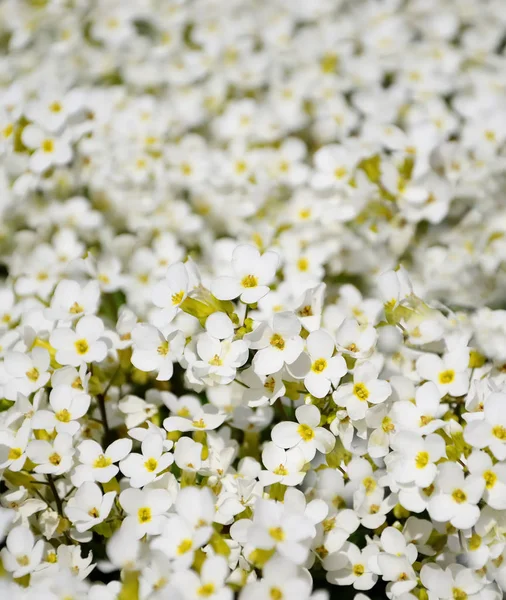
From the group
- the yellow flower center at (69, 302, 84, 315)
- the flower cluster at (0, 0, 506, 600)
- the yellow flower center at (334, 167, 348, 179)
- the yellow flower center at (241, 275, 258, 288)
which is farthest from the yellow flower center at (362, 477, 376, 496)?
the yellow flower center at (334, 167, 348, 179)

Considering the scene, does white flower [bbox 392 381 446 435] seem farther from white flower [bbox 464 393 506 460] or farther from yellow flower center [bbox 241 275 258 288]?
yellow flower center [bbox 241 275 258 288]

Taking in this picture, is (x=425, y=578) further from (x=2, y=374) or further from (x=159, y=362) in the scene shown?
(x=2, y=374)

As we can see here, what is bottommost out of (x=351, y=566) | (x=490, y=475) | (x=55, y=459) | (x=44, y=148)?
(x=351, y=566)

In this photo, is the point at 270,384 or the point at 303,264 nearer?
the point at 270,384

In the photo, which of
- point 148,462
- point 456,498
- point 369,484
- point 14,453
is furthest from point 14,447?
point 456,498

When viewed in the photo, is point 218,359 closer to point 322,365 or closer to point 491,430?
point 322,365

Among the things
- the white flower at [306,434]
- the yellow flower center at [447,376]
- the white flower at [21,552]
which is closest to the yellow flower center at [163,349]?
the white flower at [306,434]
